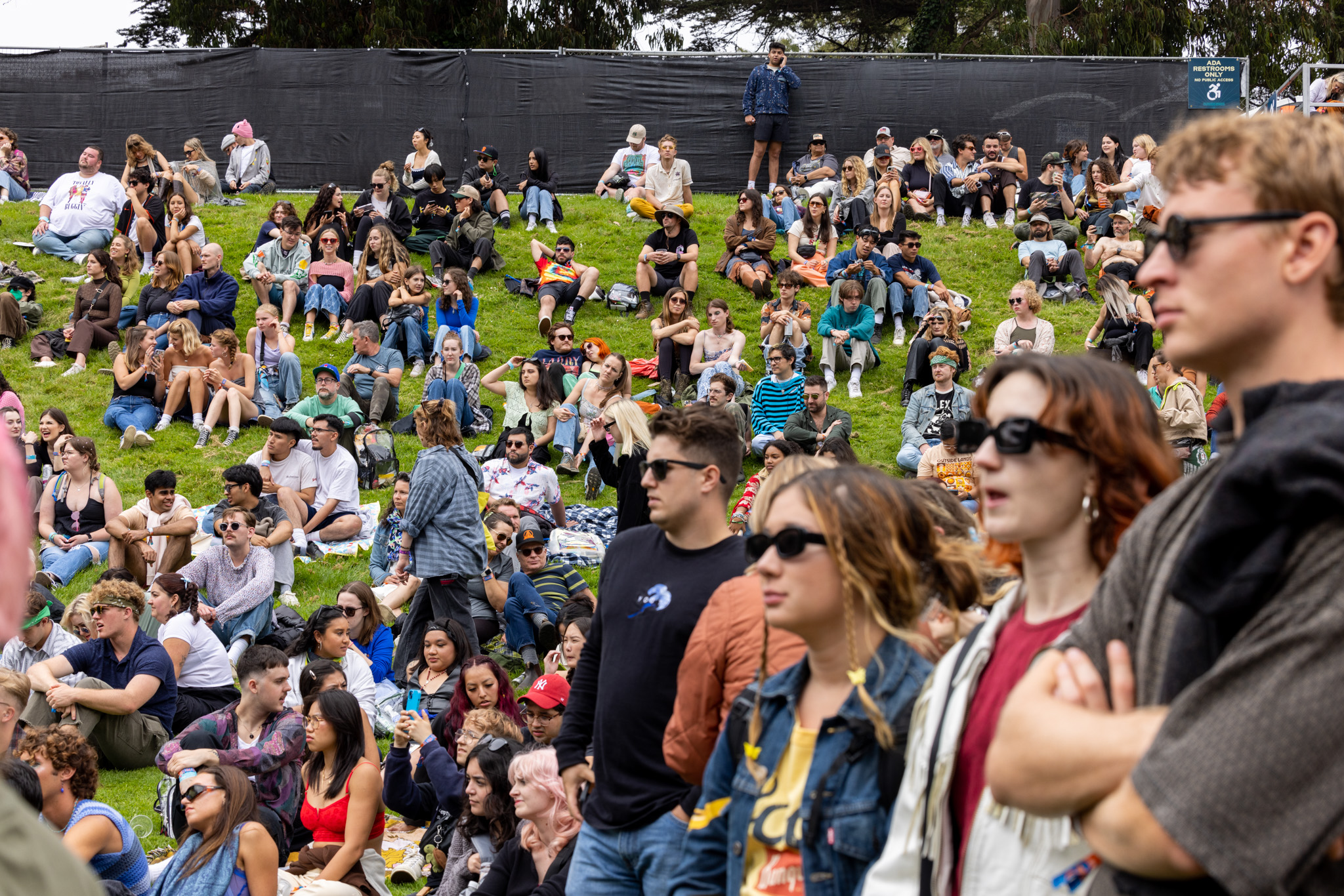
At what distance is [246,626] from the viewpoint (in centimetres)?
929

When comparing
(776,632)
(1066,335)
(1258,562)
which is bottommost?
(1066,335)

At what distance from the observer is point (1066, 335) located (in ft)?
49.8

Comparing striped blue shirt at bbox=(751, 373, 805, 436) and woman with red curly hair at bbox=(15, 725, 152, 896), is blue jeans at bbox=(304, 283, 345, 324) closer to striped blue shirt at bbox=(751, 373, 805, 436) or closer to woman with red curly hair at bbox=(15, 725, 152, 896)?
striped blue shirt at bbox=(751, 373, 805, 436)

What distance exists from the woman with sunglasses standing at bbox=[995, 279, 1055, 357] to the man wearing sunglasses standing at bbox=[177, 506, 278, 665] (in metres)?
8.01

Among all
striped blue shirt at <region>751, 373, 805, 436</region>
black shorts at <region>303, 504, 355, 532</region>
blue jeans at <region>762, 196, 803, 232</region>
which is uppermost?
blue jeans at <region>762, 196, 803, 232</region>

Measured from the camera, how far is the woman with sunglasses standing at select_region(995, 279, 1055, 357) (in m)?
13.7

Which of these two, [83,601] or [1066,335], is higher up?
[1066,335]

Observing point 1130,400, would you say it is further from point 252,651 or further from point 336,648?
point 336,648

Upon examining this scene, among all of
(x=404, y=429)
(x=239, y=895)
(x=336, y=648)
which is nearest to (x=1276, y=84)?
(x=404, y=429)

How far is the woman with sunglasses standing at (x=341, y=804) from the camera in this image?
6168 millimetres

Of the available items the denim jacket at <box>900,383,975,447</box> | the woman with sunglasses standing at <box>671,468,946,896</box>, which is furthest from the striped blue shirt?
the woman with sunglasses standing at <box>671,468,946,896</box>

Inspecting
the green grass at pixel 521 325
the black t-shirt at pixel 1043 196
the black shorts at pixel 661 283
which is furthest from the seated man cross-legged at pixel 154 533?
the black t-shirt at pixel 1043 196

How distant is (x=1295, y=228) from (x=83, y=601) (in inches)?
341

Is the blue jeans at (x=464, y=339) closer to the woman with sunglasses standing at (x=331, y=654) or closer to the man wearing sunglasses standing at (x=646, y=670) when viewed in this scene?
the woman with sunglasses standing at (x=331, y=654)
